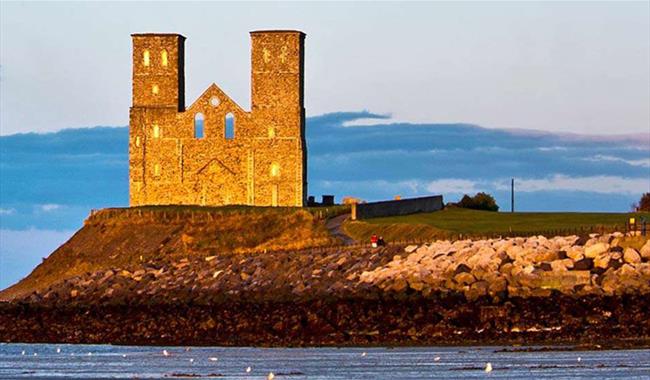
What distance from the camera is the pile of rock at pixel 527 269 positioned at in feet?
159

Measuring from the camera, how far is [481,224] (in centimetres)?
7250

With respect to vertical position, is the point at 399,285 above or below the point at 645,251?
below

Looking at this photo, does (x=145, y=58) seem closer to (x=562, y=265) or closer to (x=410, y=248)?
(x=410, y=248)

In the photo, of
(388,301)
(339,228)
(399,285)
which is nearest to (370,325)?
(388,301)

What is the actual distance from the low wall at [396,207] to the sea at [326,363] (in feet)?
114

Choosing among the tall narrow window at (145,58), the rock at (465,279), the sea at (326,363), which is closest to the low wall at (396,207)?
the tall narrow window at (145,58)

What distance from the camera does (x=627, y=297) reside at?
4666cm

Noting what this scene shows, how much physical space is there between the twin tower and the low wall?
13687 millimetres

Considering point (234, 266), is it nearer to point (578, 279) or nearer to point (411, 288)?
point (411, 288)

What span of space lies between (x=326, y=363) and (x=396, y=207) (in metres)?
45.2

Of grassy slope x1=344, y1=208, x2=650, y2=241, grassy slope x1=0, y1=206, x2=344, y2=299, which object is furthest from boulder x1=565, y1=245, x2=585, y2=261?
grassy slope x1=0, y1=206, x2=344, y2=299

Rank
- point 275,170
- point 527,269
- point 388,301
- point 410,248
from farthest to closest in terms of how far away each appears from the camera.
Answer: point 275,170 < point 410,248 < point 388,301 < point 527,269

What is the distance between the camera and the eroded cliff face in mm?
44188

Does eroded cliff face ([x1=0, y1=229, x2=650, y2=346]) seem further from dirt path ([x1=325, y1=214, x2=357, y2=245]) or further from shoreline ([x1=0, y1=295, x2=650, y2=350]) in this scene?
dirt path ([x1=325, y1=214, x2=357, y2=245])
